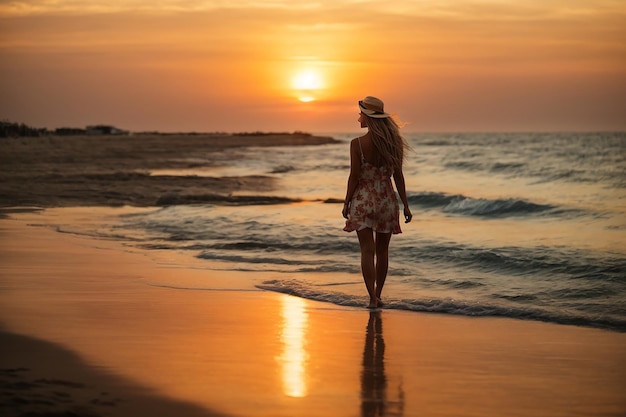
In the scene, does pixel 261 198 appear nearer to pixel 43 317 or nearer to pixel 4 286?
pixel 4 286

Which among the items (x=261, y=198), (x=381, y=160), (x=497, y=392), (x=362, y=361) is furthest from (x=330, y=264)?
(x=261, y=198)

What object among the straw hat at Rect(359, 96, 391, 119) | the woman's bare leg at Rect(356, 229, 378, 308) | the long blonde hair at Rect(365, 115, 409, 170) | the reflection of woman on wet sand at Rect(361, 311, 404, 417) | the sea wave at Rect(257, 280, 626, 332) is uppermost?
the straw hat at Rect(359, 96, 391, 119)

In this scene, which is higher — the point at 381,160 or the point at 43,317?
the point at 381,160

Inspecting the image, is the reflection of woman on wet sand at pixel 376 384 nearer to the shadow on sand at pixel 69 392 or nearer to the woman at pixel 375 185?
the shadow on sand at pixel 69 392

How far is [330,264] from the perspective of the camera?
35.8ft

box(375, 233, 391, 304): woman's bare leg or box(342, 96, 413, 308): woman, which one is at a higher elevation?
box(342, 96, 413, 308): woman

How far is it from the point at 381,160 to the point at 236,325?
2.25 meters

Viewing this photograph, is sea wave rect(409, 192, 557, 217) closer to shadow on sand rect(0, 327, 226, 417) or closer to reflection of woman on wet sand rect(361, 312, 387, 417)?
reflection of woman on wet sand rect(361, 312, 387, 417)

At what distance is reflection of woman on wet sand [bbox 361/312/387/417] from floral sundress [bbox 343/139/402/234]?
4.13 feet

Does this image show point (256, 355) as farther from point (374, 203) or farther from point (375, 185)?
point (375, 185)

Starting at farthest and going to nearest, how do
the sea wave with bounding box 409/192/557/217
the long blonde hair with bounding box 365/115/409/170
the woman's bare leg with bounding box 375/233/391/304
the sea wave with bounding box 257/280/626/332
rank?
1. the sea wave with bounding box 409/192/557/217
2. the woman's bare leg with bounding box 375/233/391/304
3. the long blonde hair with bounding box 365/115/409/170
4. the sea wave with bounding box 257/280/626/332

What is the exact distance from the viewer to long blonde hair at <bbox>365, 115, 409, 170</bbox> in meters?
8.09

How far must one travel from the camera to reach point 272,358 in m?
5.80

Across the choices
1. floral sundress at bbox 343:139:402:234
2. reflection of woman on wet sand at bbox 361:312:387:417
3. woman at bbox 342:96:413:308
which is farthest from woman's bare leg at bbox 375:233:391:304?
reflection of woman on wet sand at bbox 361:312:387:417
